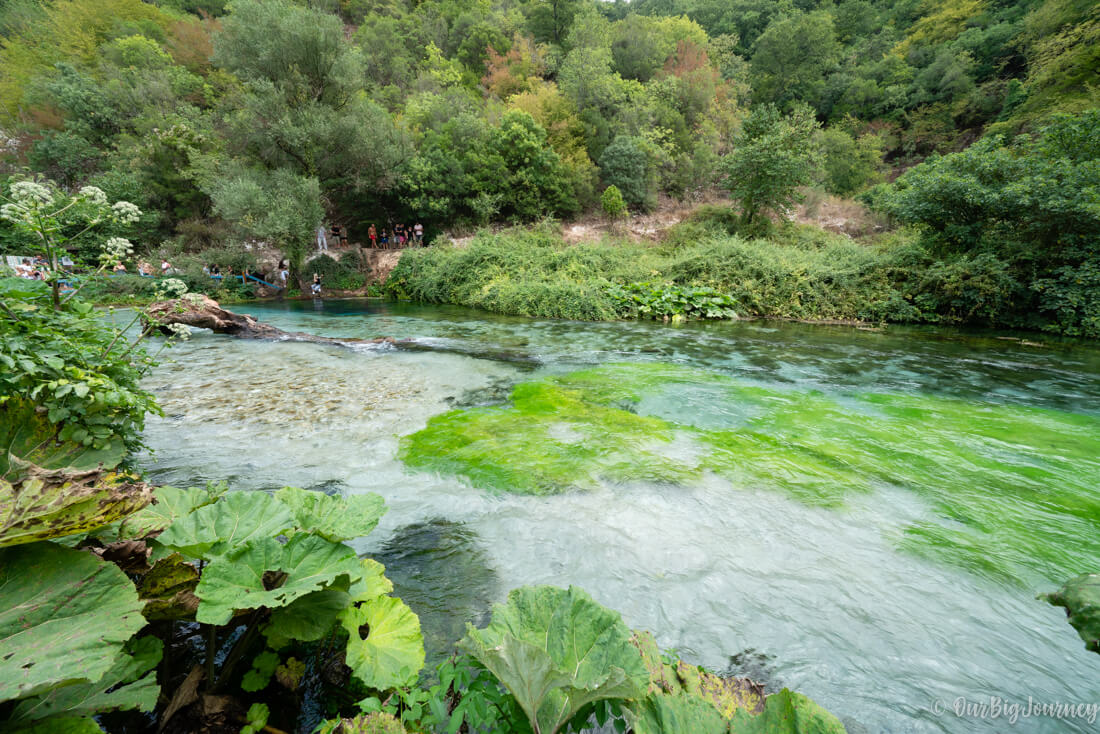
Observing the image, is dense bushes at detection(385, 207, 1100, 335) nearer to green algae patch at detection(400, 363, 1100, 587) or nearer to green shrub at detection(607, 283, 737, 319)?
green shrub at detection(607, 283, 737, 319)

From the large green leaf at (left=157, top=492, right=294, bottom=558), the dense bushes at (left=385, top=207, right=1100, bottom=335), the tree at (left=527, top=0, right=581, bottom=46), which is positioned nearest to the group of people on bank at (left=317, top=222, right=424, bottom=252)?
the dense bushes at (left=385, top=207, right=1100, bottom=335)

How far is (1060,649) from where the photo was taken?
2166mm

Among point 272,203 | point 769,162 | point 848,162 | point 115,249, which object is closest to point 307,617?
point 115,249

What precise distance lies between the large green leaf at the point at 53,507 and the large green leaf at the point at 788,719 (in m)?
1.85

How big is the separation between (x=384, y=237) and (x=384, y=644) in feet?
90.3

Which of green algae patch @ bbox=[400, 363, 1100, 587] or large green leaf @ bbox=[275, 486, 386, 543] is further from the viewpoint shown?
green algae patch @ bbox=[400, 363, 1100, 587]

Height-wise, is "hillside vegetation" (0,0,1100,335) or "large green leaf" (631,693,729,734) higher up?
"hillside vegetation" (0,0,1100,335)

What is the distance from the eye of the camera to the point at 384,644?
1.47 metres

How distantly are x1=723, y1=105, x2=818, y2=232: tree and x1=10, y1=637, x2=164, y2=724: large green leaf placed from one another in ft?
81.1

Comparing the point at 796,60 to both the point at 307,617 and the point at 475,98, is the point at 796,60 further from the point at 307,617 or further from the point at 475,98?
the point at 307,617

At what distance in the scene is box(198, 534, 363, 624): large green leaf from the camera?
3.84 feet

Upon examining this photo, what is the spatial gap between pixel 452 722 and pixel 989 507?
4396mm

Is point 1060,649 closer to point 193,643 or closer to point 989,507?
point 989,507

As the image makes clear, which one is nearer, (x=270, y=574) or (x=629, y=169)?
(x=270, y=574)
